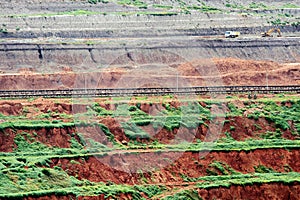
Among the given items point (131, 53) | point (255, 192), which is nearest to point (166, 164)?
point (255, 192)

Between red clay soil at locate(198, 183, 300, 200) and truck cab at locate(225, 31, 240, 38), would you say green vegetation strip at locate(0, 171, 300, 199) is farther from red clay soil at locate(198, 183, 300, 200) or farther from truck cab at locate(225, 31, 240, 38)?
truck cab at locate(225, 31, 240, 38)

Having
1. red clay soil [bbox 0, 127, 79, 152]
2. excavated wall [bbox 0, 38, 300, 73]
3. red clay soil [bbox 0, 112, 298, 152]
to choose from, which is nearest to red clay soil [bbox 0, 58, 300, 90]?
excavated wall [bbox 0, 38, 300, 73]

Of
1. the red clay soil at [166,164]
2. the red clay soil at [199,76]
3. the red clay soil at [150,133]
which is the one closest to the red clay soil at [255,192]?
the red clay soil at [166,164]

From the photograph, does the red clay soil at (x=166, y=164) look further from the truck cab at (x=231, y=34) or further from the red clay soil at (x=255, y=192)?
the truck cab at (x=231, y=34)

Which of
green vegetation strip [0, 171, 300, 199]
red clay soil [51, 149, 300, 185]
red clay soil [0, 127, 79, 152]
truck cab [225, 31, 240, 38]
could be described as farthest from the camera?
truck cab [225, 31, 240, 38]

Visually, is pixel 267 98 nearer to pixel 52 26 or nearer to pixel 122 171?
pixel 122 171

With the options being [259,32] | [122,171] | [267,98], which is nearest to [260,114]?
[267,98]
